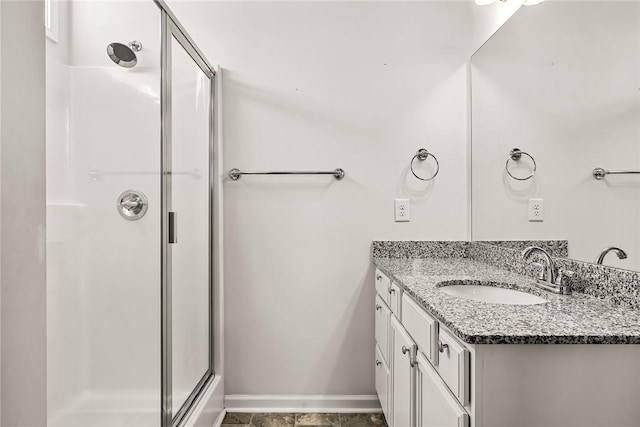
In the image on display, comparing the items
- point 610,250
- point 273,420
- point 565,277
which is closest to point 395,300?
point 565,277

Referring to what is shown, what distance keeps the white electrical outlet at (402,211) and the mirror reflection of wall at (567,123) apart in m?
0.38

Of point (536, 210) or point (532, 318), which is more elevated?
point (536, 210)

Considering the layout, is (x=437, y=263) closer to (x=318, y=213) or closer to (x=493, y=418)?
(x=318, y=213)

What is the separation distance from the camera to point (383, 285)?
1843 mm

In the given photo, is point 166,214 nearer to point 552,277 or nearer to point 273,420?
point 273,420

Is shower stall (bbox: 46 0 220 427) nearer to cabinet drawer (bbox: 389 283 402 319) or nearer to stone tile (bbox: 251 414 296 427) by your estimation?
stone tile (bbox: 251 414 296 427)

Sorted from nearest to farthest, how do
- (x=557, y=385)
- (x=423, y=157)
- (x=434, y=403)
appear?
(x=557, y=385) < (x=434, y=403) < (x=423, y=157)

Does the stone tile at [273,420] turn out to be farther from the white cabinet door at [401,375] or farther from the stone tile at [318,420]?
the white cabinet door at [401,375]

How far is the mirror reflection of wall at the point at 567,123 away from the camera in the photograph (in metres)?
1.09

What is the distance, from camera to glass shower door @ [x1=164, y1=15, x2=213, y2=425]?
1.52 metres

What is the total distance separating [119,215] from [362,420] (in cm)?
156

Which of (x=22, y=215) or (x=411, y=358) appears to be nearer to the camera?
(x=22, y=215)

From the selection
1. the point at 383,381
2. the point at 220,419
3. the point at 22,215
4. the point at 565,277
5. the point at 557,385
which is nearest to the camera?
the point at 22,215

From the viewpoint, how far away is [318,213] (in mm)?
2131
